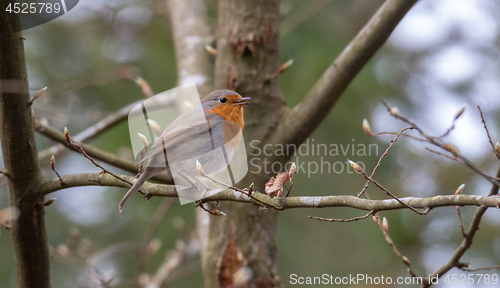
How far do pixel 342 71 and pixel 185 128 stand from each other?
1235 millimetres

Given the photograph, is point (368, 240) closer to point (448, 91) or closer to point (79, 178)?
point (448, 91)

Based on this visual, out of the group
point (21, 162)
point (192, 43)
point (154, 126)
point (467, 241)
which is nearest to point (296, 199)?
point (467, 241)

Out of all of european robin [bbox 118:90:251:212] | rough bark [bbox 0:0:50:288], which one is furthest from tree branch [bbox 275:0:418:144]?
rough bark [bbox 0:0:50:288]

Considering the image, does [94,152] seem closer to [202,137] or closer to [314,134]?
[202,137]

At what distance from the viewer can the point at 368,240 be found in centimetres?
663

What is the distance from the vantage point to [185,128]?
3018 mm

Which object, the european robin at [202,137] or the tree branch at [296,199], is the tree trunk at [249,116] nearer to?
the european robin at [202,137]

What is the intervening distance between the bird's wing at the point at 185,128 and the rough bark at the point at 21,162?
2.26 ft

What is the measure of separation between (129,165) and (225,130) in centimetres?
77

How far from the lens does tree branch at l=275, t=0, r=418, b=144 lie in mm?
2986

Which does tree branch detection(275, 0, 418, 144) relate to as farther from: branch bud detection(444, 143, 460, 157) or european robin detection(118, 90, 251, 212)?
branch bud detection(444, 143, 460, 157)

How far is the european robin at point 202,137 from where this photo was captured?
2.93 meters

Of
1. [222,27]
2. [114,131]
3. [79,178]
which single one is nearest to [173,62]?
[114,131]

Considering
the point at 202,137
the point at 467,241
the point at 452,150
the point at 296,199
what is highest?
the point at 202,137
